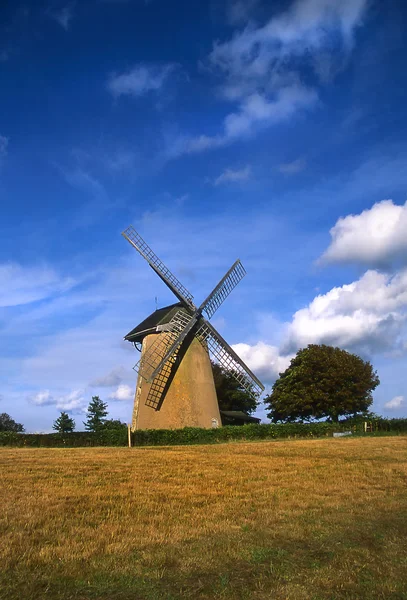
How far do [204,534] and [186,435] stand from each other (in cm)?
2136

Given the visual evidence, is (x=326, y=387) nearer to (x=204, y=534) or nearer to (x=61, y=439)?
(x=61, y=439)

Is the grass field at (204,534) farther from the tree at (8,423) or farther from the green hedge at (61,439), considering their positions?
the tree at (8,423)

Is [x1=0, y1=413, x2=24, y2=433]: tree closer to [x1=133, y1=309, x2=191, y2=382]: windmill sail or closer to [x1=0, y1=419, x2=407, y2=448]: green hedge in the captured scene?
A: [x1=0, y1=419, x2=407, y2=448]: green hedge

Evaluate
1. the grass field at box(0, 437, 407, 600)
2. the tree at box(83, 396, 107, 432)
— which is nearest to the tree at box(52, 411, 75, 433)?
the tree at box(83, 396, 107, 432)

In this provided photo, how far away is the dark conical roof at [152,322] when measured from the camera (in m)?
31.2

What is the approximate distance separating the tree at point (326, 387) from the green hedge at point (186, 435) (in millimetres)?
9252

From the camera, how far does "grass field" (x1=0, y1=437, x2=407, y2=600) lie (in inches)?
208

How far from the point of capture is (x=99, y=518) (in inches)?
338

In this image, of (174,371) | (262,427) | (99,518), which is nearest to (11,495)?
(99,518)

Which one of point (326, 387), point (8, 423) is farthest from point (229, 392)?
point (8, 423)

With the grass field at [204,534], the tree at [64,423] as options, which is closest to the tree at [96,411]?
the tree at [64,423]

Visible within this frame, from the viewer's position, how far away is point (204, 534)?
7453 mm

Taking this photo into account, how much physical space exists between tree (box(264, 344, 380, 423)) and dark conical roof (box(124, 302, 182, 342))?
19944 mm

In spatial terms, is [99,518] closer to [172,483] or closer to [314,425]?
[172,483]
